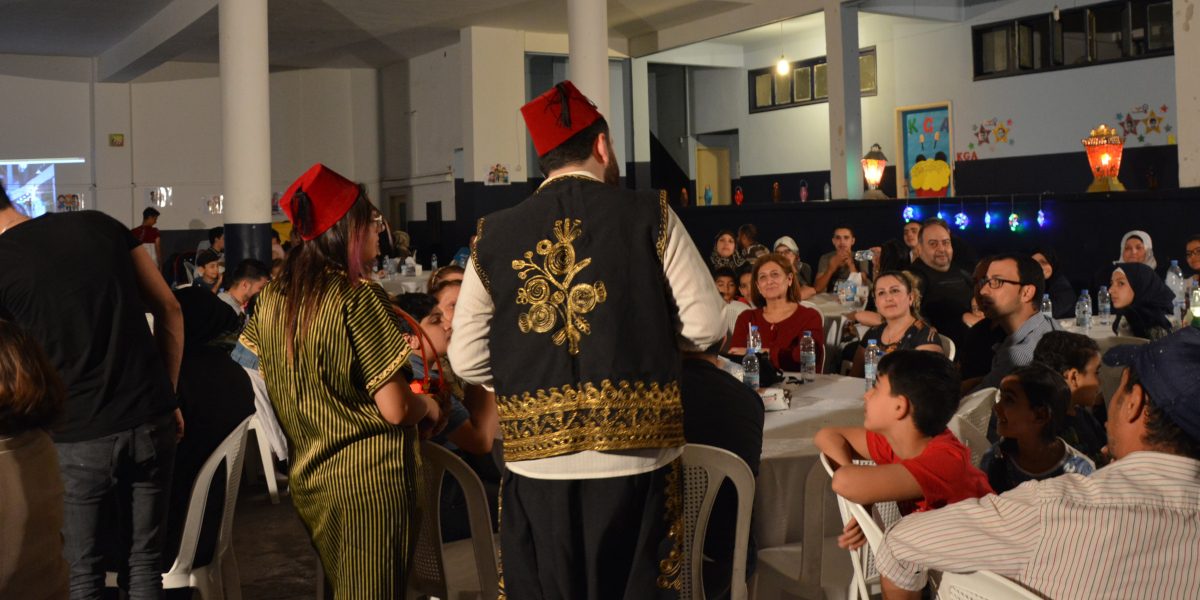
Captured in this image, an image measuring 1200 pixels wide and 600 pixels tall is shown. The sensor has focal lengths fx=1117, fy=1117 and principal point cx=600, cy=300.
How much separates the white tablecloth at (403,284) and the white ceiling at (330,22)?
344 centimetres

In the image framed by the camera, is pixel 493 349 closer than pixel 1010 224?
Yes

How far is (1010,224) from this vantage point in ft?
35.3

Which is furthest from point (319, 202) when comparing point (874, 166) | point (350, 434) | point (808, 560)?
point (874, 166)

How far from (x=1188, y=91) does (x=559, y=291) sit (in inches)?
336

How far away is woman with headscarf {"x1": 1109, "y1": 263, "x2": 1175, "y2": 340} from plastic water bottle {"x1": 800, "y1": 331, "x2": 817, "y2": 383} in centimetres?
205

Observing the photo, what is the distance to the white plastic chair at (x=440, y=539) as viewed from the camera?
2939 mm

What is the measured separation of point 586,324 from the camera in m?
2.22

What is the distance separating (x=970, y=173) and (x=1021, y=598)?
540 inches

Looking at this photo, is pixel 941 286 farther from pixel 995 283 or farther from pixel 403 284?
pixel 403 284

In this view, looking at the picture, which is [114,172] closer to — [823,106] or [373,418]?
[823,106]

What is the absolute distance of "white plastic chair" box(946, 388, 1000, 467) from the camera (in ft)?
11.0

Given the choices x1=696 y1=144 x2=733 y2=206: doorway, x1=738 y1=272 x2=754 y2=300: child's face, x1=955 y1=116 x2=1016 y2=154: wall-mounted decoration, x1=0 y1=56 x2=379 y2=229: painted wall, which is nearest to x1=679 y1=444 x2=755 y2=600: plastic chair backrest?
x1=738 y1=272 x2=754 y2=300: child's face

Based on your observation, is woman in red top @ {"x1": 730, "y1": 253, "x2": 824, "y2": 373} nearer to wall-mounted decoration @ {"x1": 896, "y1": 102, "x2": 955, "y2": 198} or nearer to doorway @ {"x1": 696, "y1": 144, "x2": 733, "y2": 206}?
wall-mounted decoration @ {"x1": 896, "y1": 102, "x2": 955, "y2": 198}

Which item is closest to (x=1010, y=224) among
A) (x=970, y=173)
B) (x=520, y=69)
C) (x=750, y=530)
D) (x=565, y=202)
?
(x=970, y=173)
